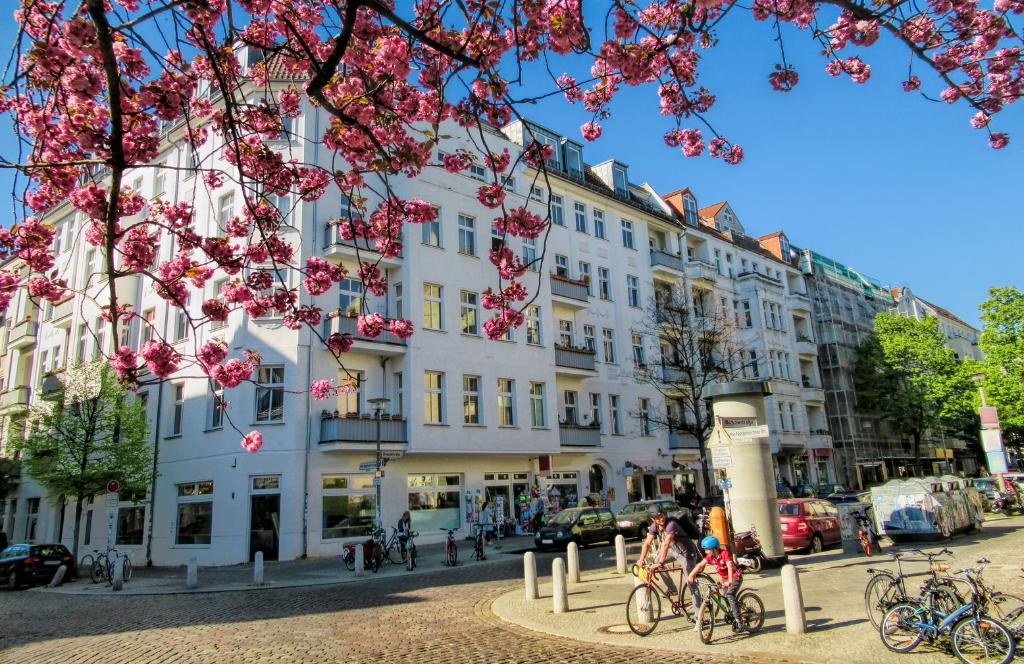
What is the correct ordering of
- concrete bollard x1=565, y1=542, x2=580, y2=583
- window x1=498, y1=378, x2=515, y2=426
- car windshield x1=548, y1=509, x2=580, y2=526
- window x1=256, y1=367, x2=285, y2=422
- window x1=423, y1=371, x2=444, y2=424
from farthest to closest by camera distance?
window x1=498, y1=378, x2=515, y2=426
window x1=423, y1=371, x2=444, y2=424
window x1=256, y1=367, x2=285, y2=422
car windshield x1=548, y1=509, x2=580, y2=526
concrete bollard x1=565, y1=542, x2=580, y2=583

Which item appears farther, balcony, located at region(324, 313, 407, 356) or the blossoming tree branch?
balcony, located at region(324, 313, 407, 356)

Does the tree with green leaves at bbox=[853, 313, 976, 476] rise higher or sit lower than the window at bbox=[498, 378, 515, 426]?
higher

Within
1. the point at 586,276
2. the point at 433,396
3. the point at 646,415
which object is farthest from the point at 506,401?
the point at 586,276

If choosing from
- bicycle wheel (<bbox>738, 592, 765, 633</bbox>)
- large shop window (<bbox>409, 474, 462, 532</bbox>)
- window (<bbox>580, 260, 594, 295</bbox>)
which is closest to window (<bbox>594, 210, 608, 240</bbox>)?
window (<bbox>580, 260, 594, 295</bbox>)

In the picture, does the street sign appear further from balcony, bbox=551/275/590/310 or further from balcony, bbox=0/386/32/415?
balcony, bbox=0/386/32/415

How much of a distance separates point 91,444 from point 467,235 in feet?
53.3

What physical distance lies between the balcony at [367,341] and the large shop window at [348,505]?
14.8 ft

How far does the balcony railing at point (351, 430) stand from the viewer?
77.1ft

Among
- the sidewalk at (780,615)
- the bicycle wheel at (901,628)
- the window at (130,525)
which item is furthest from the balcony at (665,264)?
the bicycle wheel at (901,628)

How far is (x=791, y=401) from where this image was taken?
46844 mm

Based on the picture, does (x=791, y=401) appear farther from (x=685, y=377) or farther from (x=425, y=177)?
(x=425, y=177)

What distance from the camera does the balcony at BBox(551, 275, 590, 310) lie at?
3269 centimetres

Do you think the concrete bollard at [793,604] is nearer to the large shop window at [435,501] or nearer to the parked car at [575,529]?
the parked car at [575,529]

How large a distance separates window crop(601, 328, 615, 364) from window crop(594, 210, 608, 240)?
17.3 feet
